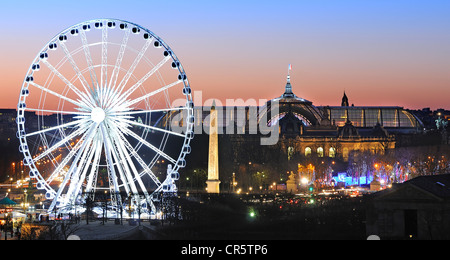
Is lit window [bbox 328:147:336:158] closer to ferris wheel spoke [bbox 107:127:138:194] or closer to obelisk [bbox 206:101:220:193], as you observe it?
obelisk [bbox 206:101:220:193]

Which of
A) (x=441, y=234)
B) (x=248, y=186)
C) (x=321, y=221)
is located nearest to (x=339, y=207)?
(x=321, y=221)

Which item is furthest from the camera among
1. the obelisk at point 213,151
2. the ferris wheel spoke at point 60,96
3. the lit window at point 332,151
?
the lit window at point 332,151

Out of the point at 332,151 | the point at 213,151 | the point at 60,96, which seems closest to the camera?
the point at 60,96

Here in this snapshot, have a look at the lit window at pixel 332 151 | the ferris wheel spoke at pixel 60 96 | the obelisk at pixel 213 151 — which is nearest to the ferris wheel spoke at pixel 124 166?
the ferris wheel spoke at pixel 60 96

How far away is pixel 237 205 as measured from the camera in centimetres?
7844

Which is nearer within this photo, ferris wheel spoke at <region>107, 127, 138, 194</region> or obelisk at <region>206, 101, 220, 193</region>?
ferris wheel spoke at <region>107, 127, 138, 194</region>

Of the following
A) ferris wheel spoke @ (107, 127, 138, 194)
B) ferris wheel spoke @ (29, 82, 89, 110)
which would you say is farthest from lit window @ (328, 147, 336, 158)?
ferris wheel spoke @ (29, 82, 89, 110)

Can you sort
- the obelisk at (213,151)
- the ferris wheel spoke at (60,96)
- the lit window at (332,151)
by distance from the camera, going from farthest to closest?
the lit window at (332,151) → the obelisk at (213,151) → the ferris wheel spoke at (60,96)

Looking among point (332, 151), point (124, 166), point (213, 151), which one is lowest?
point (124, 166)

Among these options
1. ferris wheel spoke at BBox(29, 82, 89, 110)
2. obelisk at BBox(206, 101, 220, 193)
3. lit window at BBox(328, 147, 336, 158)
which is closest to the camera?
ferris wheel spoke at BBox(29, 82, 89, 110)

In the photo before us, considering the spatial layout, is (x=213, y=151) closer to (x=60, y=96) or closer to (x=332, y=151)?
(x=60, y=96)

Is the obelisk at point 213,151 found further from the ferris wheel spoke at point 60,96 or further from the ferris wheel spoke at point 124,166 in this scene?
the ferris wheel spoke at point 60,96

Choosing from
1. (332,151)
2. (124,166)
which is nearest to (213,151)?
(124,166)
